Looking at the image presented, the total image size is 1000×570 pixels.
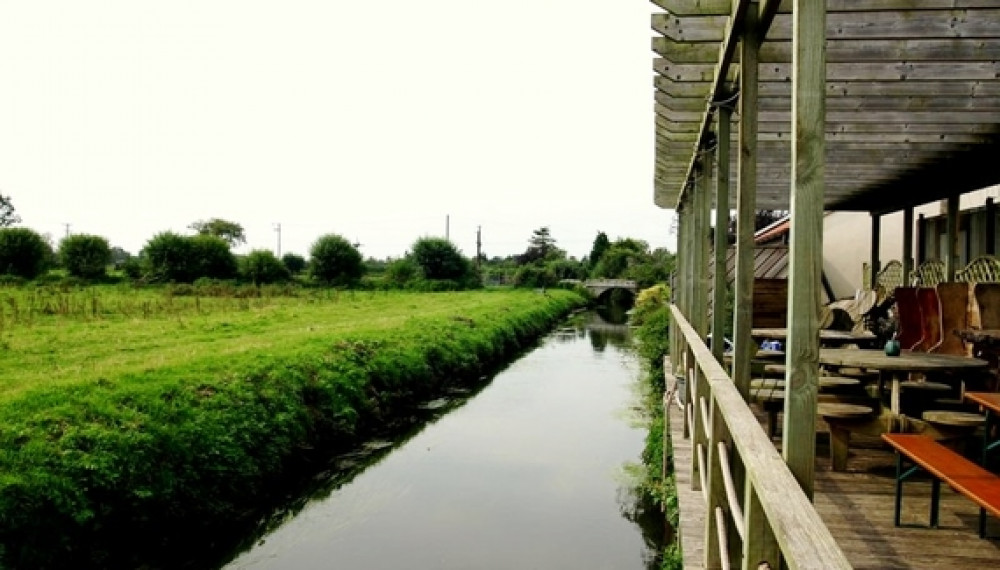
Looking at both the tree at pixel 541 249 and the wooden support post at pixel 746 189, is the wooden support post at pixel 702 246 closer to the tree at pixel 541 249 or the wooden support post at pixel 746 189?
the wooden support post at pixel 746 189

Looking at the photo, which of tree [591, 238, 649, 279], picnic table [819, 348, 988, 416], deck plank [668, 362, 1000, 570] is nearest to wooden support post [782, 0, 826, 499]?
deck plank [668, 362, 1000, 570]

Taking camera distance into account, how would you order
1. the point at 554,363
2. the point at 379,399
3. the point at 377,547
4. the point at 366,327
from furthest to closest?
the point at 554,363
the point at 366,327
the point at 379,399
the point at 377,547

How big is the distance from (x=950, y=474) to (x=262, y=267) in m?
36.7

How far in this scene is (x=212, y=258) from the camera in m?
35.0

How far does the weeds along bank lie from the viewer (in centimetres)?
557

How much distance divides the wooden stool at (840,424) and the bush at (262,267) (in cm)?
3511

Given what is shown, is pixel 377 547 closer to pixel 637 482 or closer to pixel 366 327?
pixel 637 482

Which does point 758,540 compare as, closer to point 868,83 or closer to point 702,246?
point 868,83

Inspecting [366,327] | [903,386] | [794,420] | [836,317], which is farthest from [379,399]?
[794,420]

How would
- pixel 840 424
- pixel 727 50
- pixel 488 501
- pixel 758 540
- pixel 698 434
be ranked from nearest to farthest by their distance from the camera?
pixel 758 540
pixel 727 50
pixel 840 424
pixel 698 434
pixel 488 501

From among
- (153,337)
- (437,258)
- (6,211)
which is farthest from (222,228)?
(153,337)

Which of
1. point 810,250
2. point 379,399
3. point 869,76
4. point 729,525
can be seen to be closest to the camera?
point 810,250

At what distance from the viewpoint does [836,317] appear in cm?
954

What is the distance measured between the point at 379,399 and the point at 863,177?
24.6 feet
